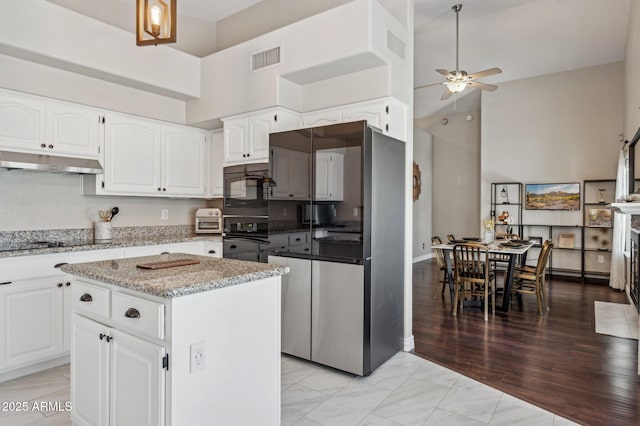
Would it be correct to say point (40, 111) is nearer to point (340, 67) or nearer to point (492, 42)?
point (340, 67)

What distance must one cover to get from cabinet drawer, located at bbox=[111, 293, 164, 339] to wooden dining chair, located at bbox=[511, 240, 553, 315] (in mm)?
4633

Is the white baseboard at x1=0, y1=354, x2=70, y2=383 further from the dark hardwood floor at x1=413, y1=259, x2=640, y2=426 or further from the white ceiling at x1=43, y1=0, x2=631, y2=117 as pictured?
the white ceiling at x1=43, y1=0, x2=631, y2=117

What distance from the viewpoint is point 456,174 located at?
932 cm

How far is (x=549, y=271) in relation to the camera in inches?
285

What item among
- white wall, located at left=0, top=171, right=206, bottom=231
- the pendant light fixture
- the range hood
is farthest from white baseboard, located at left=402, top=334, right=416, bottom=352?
the range hood

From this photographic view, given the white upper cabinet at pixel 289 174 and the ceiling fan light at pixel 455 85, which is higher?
the ceiling fan light at pixel 455 85

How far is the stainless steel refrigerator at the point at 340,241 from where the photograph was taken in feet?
9.63

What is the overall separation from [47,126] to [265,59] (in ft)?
6.83

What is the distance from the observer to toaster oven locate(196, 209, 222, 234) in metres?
4.75

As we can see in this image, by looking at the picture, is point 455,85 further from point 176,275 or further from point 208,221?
point 176,275

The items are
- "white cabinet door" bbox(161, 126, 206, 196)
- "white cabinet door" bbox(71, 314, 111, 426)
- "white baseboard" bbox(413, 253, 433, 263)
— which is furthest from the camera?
"white baseboard" bbox(413, 253, 433, 263)

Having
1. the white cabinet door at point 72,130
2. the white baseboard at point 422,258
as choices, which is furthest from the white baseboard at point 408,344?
the white baseboard at point 422,258

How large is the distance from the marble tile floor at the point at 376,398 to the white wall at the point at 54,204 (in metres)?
1.37

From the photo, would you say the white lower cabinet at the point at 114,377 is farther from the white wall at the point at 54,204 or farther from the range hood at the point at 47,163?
the white wall at the point at 54,204
